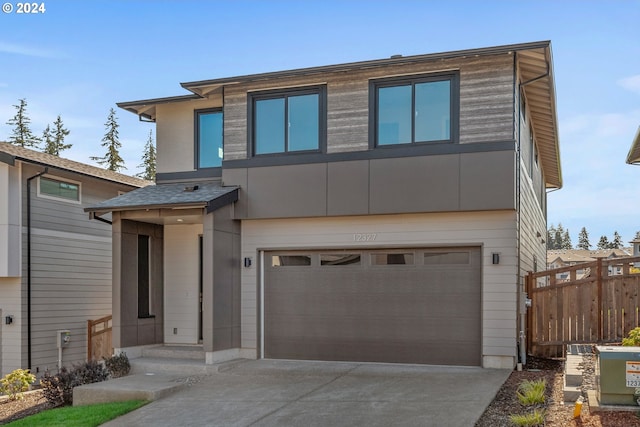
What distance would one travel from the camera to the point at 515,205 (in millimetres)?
10688

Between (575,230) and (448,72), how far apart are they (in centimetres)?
10501

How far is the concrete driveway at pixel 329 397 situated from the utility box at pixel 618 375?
4.88 ft

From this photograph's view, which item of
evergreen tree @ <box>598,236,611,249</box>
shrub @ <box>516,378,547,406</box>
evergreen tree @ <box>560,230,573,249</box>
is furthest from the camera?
evergreen tree @ <box>560,230,573,249</box>

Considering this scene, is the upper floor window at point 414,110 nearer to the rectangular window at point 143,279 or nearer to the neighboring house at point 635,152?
the rectangular window at point 143,279

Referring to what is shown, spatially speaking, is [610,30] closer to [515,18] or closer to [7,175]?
[515,18]

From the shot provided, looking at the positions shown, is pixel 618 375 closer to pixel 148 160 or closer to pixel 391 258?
pixel 391 258

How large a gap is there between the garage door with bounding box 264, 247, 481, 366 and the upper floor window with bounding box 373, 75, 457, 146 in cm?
212

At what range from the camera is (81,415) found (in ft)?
29.3

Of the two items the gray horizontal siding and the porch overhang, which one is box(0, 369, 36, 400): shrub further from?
the gray horizontal siding

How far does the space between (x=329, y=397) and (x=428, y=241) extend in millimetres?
3699

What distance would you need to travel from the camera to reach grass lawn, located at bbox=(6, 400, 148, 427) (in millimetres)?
8570

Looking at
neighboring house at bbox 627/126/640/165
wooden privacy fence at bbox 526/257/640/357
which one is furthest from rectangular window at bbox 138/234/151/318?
neighboring house at bbox 627/126/640/165

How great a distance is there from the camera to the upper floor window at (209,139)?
13.3 meters

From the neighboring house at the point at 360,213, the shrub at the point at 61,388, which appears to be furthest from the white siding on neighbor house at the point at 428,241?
the shrub at the point at 61,388
